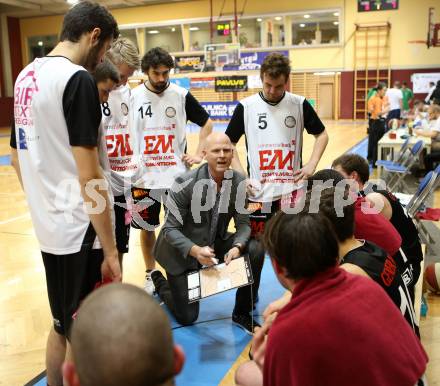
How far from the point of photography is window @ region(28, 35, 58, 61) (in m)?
26.7

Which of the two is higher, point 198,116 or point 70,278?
point 198,116

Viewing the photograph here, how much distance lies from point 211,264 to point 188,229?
1.26 ft

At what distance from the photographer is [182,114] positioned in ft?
13.3

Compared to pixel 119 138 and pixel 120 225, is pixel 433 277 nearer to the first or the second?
pixel 120 225

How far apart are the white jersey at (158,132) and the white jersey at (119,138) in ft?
0.97

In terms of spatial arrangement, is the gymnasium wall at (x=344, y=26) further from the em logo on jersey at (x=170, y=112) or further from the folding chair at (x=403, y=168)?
the em logo on jersey at (x=170, y=112)

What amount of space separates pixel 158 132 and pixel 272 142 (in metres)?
0.94

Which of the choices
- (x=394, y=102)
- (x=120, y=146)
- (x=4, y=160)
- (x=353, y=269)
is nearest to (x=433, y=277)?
(x=353, y=269)

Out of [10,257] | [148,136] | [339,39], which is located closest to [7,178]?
[10,257]

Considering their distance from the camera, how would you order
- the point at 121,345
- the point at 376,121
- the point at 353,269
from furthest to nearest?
the point at 376,121, the point at 353,269, the point at 121,345

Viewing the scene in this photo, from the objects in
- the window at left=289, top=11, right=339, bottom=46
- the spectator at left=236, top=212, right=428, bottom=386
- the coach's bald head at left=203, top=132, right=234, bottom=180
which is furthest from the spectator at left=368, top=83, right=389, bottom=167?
the window at left=289, top=11, right=339, bottom=46

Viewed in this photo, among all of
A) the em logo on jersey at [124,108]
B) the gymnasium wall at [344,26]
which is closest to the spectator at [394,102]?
the gymnasium wall at [344,26]

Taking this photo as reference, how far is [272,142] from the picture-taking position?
3.85 m

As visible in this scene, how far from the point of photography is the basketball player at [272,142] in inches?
151
